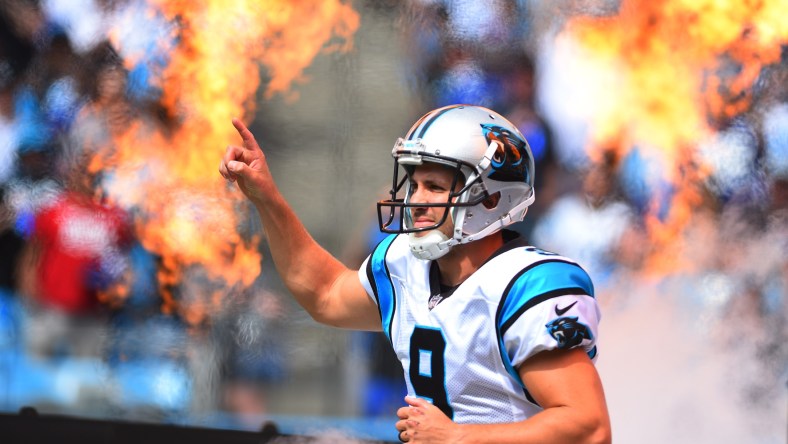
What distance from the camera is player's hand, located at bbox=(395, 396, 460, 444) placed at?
1968 millimetres

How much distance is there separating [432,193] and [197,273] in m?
2.55

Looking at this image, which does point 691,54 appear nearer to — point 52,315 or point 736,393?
point 736,393

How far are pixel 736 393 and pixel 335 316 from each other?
2.03m

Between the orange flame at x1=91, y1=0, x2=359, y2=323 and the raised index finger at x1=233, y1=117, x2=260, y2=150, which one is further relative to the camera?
the orange flame at x1=91, y1=0, x2=359, y2=323

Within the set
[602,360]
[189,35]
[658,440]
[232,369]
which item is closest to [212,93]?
[189,35]

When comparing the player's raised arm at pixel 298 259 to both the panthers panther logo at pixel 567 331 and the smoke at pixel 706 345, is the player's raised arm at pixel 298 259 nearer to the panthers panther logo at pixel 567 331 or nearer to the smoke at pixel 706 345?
the panthers panther logo at pixel 567 331

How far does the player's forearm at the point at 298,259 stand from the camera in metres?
2.58

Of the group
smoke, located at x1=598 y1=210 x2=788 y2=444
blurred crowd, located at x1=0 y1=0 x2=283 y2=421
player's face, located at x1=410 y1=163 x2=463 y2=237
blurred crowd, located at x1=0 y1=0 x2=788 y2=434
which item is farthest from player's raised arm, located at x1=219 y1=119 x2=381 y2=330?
blurred crowd, located at x1=0 y1=0 x2=283 y2=421

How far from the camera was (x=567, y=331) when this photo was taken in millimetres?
1968

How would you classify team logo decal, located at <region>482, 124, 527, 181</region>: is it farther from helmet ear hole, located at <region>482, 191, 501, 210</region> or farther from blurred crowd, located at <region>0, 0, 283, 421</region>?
blurred crowd, located at <region>0, 0, 283, 421</region>

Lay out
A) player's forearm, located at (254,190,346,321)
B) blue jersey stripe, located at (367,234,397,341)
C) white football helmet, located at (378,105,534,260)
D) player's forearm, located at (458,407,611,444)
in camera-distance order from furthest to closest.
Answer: player's forearm, located at (254,190,346,321) → blue jersey stripe, located at (367,234,397,341) → white football helmet, located at (378,105,534,260) → player's forearm, located at (458,407,611,444)

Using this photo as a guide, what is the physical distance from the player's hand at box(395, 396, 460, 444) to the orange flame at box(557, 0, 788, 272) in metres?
2.25

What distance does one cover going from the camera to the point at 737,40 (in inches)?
158

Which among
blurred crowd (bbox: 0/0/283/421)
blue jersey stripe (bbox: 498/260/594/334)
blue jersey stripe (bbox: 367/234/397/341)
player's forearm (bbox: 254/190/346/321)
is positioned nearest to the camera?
blue jersey stripe (bbox: 498/260/594/334)
